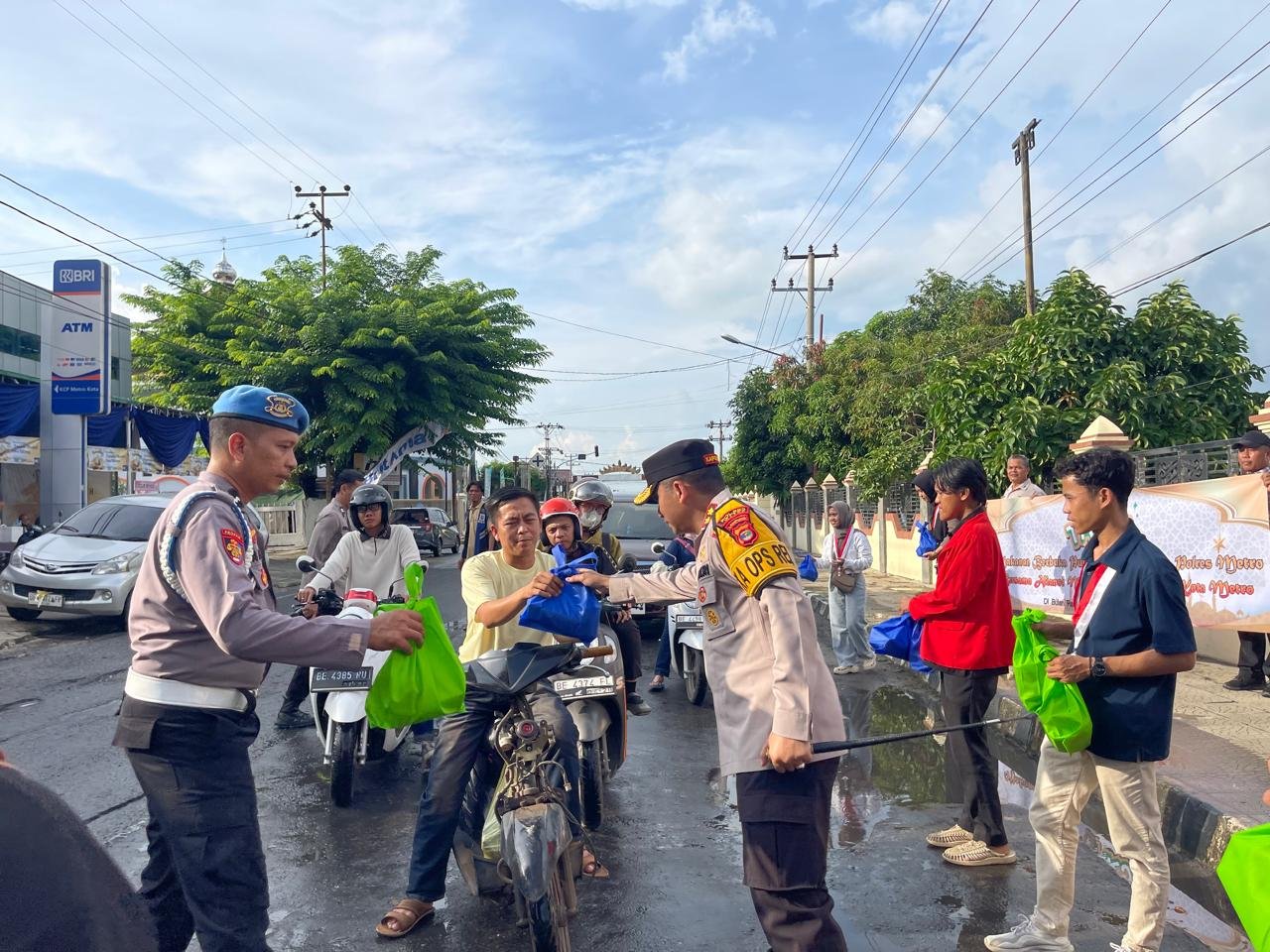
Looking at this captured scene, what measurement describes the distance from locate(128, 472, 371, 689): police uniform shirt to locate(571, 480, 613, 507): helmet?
14.8ft

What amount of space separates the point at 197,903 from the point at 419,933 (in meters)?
1.37

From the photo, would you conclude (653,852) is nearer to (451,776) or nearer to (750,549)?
(451,776)

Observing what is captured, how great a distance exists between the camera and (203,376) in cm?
2450

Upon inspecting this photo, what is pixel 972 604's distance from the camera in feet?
14.7

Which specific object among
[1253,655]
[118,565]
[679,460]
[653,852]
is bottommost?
[653,852]

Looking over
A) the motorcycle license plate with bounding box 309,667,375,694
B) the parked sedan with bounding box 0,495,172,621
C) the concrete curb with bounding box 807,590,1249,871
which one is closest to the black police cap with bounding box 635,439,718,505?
the motorcycle license plate with bounding box 309,667,375,694

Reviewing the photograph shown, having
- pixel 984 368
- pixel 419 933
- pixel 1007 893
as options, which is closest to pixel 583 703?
pixel 419 933

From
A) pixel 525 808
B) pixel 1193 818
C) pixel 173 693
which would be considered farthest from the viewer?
pixel 1193 818

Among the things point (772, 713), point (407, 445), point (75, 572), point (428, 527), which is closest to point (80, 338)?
point (75, 572)

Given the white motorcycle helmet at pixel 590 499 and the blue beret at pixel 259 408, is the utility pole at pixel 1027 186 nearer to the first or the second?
the white motorcycle helmet at pixel 590 499

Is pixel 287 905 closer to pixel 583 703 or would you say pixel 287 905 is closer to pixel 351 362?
pixel 583 703

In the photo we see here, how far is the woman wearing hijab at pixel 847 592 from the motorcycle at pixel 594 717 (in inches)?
188

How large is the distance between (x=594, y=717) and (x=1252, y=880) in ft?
9.65

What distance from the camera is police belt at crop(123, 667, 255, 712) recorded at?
8.29 feet
